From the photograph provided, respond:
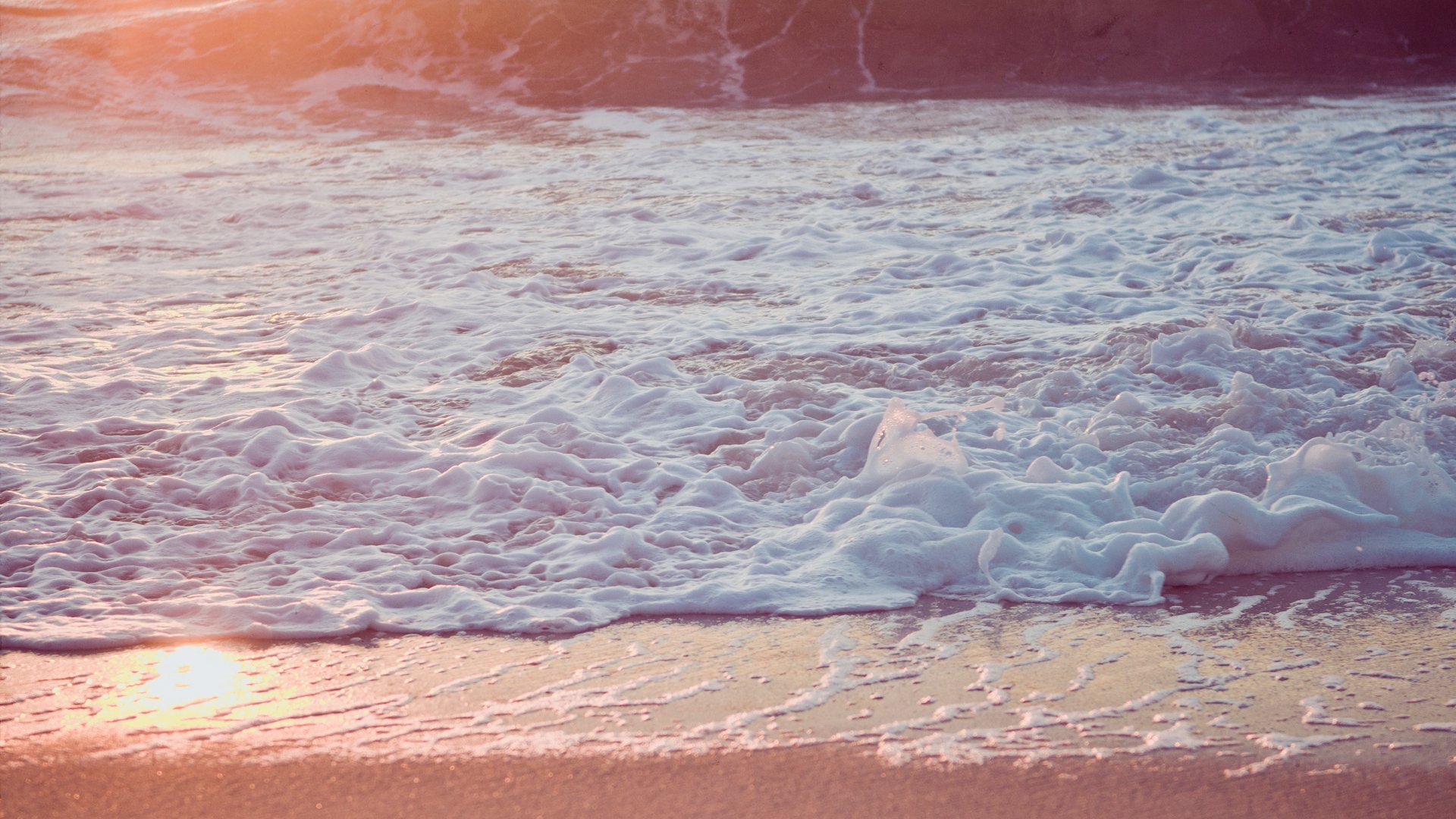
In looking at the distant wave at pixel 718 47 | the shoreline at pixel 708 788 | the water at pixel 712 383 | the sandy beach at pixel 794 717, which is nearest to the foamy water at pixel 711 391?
the water at pixel 712 383

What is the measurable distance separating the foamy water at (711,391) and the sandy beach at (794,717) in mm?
163

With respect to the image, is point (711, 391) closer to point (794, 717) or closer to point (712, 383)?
point (712, 383)

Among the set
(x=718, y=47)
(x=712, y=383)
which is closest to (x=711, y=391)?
(x=712, y=383)

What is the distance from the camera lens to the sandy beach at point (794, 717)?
199cm

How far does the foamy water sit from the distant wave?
17.6 feet

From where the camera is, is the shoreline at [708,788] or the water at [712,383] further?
the water at [712,383]

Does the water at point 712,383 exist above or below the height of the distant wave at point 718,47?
below

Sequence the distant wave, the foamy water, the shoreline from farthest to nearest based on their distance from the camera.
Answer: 1. the distant wave
2. the foamy water
3. the shoreline

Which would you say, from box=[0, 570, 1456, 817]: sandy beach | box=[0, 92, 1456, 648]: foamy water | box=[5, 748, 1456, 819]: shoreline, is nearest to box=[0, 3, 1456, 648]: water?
box=[0, 92, 1456, 648]: foamy water

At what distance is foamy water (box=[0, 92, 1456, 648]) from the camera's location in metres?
2.98

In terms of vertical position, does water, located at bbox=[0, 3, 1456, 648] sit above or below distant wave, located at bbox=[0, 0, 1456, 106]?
below

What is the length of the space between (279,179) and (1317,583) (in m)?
8.14

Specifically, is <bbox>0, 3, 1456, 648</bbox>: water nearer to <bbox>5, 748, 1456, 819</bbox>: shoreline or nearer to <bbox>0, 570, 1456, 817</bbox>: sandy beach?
<bbox>0, 570, 1456, 817</bbox>: sandy beach

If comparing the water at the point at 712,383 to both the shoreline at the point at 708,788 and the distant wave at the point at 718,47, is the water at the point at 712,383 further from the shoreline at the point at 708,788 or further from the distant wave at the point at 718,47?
the distant wave at the point at 718,47
